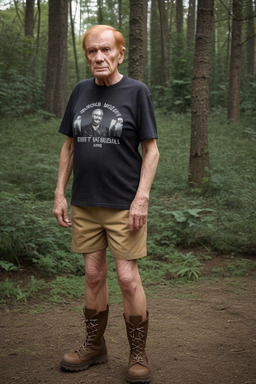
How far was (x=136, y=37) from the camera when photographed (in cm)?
884

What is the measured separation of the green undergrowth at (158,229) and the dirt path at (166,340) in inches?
19.8

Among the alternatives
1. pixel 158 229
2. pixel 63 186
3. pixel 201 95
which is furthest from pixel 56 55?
pixel 63 186

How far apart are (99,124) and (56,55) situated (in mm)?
17030

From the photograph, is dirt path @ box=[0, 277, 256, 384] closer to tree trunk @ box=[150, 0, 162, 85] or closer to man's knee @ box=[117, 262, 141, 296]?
man's knee @ box=[117, 262, 141, 296]

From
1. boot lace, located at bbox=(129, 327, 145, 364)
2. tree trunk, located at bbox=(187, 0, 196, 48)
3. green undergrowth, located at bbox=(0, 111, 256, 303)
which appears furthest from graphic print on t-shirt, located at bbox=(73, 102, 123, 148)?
tree trunk, located at bbox=(187, 0, 196, 48)

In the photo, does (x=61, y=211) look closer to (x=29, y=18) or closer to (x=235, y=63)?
(x=235, y=63)

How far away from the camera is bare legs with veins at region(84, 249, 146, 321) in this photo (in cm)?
296

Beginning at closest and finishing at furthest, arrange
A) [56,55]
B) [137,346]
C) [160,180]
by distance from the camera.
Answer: [137,346], [160,180], [56,55]

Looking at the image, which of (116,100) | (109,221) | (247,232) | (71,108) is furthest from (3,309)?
(247,232)

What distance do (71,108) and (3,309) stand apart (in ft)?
8.20

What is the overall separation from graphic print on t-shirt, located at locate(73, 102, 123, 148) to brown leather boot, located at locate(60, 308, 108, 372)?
134 cm

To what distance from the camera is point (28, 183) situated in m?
9.38

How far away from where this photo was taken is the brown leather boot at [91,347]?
317 cm

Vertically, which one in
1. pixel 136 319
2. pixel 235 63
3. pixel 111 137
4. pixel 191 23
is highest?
pixel 191 23
